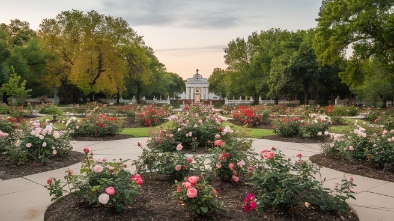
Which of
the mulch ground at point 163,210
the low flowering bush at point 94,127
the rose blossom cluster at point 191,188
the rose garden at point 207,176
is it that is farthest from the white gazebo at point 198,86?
the rose blossom cluster at point 191,188

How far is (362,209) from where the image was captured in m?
4.36

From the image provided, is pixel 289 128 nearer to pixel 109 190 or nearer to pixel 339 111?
pixel 109 190

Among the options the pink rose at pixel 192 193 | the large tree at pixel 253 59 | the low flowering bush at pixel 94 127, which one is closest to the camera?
the pink rose at pixel 192 193

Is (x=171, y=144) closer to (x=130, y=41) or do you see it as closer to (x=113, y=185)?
(x=113, y=185)

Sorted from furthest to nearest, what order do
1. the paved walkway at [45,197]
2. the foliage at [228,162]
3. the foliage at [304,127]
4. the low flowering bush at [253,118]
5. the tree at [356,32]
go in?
1. the tree at [356,32]
2. the low flowering bush at [253,118]
3. the foliage at [304,127]
4. the foliage at [228,162]
5. the paved walkway at [45,197]

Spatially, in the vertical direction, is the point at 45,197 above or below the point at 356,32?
below

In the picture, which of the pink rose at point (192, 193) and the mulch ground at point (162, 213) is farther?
the mulch ground at point (162, 213)

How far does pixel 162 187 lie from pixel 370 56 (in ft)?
80.4

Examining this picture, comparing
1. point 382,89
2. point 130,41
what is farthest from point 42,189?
point 130,41

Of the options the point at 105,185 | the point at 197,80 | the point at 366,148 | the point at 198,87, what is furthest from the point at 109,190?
the point at 198,87

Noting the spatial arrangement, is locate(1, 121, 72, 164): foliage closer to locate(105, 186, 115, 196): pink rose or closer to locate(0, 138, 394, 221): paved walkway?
locate(0, 138, 394, 221): paved walkway

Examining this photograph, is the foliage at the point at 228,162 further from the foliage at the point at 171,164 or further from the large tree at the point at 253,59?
the large tree at the point at 253,59

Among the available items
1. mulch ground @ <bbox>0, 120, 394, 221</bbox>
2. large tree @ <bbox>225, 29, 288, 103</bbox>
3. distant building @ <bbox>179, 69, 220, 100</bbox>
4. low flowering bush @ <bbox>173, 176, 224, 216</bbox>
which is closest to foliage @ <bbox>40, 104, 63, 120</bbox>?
mulch ground @ <bbox>0, 120, 394, 221</bbox>

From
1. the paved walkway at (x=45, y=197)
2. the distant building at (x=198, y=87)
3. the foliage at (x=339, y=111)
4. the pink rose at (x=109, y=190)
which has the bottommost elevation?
the paved walkway at (x=45, y=197)
